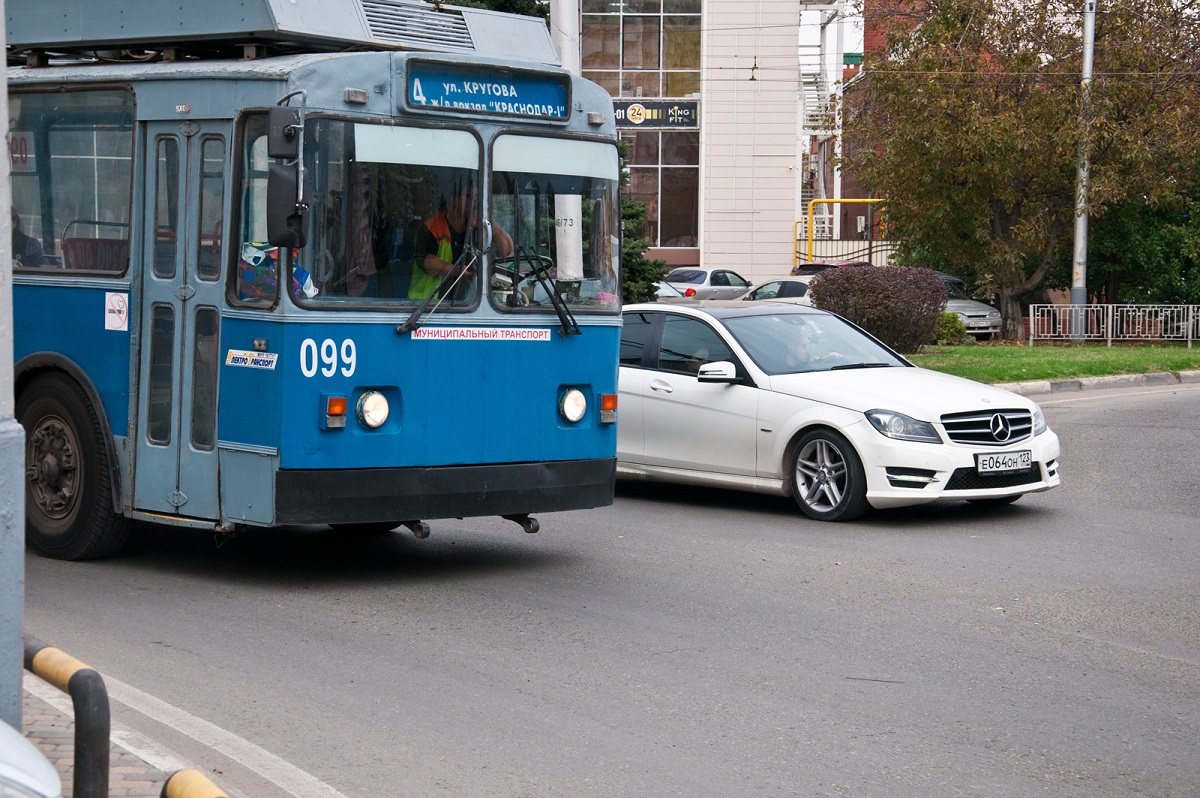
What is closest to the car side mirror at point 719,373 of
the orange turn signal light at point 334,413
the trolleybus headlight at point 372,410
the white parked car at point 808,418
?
the white parked car at point 808,418

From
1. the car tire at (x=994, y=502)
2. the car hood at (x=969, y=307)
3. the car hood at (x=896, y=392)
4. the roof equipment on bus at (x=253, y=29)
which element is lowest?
the car tire at (x=994, y=502)

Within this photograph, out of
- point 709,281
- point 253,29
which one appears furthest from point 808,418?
point 709,281

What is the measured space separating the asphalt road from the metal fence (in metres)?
19.4

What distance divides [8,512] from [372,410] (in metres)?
3.74

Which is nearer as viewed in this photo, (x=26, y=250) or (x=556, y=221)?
(x=556, y=221)

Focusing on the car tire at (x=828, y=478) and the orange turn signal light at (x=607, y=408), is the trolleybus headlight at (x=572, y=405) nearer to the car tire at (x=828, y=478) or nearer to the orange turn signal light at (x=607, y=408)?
the orange turn signal light at (x=607, y=408)

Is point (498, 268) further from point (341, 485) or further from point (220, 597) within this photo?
point (220, 597)

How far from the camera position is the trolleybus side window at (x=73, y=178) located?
9070mm

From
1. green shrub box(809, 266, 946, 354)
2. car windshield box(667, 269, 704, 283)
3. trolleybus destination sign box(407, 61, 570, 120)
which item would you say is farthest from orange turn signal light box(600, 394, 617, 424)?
car windshield box(667, 269, 704, 283)

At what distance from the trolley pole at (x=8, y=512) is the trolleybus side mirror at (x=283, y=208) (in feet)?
10.2

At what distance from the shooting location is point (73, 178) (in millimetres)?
9297

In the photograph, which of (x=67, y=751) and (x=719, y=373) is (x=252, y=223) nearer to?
(x=67, y=751)

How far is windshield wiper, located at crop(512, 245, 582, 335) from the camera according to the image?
29.5 ft

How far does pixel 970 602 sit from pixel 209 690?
412 cm
